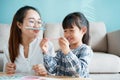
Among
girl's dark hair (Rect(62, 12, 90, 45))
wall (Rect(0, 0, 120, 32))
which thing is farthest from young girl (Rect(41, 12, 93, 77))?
wall (Rect(0, 0, 120, 32))

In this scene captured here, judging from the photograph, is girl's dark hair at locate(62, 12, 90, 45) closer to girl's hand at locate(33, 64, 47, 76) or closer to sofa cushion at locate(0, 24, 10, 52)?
girl's hand at locate(33, 64, 47, 76)

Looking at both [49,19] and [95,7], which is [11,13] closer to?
[49,19]

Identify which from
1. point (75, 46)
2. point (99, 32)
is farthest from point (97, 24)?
point (75, 46)

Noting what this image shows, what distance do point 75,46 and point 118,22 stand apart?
177 centimetres

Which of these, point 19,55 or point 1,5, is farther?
point 1,5

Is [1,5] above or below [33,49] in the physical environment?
above

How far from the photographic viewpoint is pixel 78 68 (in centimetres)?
98

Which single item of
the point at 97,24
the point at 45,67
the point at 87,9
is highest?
the point at 87,9

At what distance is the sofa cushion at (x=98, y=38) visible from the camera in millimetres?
2533

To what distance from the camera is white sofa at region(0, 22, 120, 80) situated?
1970mm

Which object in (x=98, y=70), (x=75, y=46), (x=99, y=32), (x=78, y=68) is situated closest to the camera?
(x=78, y=68)

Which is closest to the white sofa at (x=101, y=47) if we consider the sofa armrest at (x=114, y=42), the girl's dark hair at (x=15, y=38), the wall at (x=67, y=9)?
the sofa armrest at (x=114, y=42)

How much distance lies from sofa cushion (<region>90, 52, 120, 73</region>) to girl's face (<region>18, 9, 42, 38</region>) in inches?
33.2

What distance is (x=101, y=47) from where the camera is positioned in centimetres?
254
